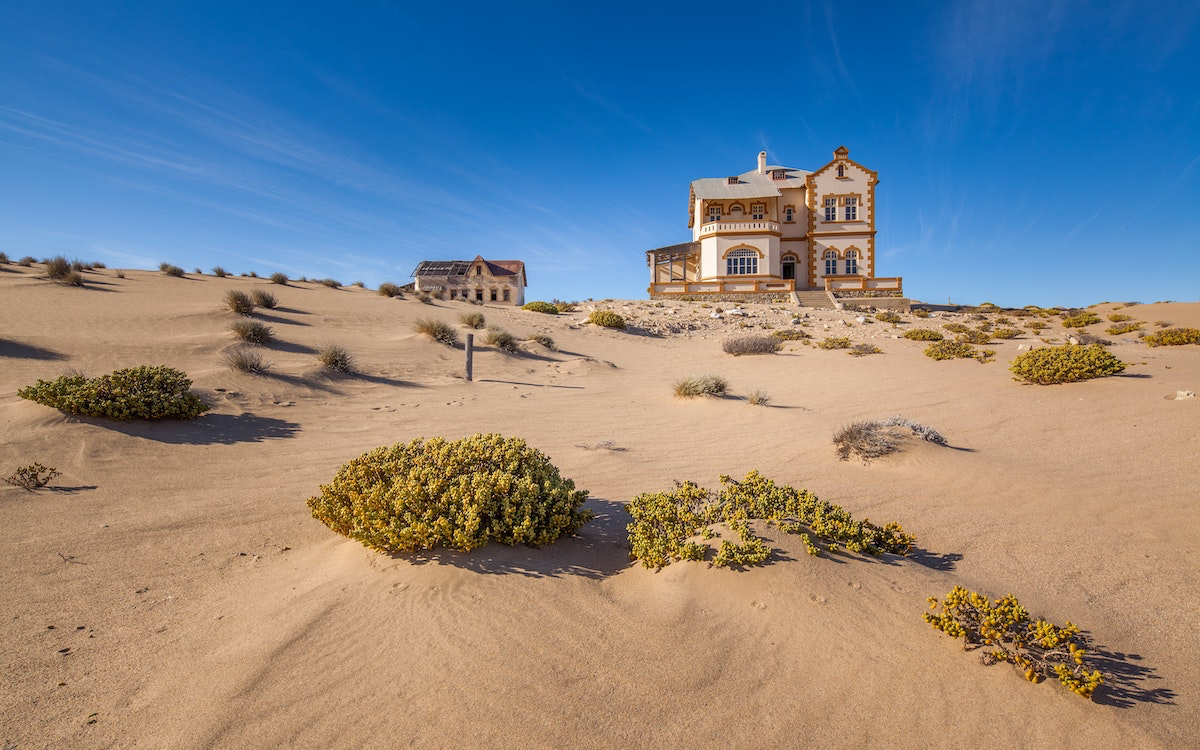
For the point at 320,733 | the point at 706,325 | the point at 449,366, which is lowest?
the point at 320,733

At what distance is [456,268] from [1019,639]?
155 ft

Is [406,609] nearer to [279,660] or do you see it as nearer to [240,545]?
[279,660]

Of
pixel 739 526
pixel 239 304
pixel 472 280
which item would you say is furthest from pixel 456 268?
pixel 739 526

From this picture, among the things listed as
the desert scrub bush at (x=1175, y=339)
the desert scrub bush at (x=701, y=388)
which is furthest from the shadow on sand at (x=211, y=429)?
the desert scrub bush at (x=1175, y=339)

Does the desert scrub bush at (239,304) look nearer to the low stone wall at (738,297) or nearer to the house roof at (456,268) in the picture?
the low stone wall at (738,297)

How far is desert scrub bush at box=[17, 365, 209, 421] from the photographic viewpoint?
6.48 meters

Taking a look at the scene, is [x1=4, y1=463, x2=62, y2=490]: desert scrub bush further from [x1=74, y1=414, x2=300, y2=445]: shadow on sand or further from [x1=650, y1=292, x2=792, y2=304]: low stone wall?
[x1=650, y1=292, x2=792, y2=304]: low stone wall

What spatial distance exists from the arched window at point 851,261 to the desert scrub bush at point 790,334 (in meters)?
17.8

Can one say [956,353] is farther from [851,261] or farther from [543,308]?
[851,261]

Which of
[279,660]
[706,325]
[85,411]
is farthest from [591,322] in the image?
[279,660]

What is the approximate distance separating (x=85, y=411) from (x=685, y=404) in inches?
349

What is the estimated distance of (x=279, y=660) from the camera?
2.61 m

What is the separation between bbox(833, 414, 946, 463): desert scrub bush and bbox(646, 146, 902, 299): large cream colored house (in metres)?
27.3

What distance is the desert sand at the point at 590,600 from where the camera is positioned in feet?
7.45
